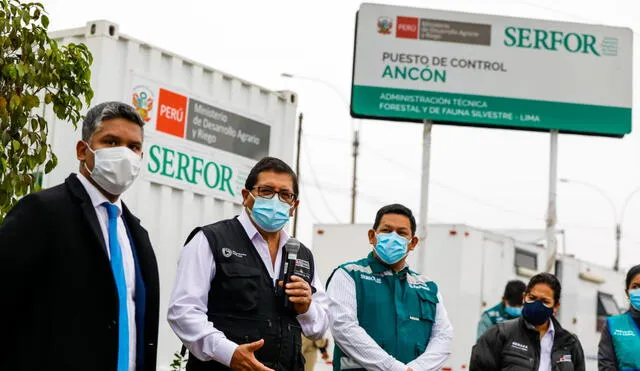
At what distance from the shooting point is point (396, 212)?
6746mm

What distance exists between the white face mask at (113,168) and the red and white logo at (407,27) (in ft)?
35.6

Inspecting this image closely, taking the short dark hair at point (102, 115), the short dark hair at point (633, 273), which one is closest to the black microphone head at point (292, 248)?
the short dark hair at point (102, 115)

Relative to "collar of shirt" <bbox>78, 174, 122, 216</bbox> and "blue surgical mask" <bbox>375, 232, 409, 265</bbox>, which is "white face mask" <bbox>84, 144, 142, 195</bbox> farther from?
"blue surgical mask" <bbox>375, 232, 409, 265</bbox>

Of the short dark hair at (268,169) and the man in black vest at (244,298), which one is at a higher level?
the short dark hair at (268,169)

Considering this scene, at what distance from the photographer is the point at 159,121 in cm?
930

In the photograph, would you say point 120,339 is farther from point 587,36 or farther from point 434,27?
point 587,36

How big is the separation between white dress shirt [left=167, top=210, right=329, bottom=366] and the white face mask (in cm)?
96

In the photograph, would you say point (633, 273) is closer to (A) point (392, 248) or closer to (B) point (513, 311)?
(A) point (392, 248)

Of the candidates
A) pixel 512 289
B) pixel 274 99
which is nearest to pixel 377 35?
pixel 274 99

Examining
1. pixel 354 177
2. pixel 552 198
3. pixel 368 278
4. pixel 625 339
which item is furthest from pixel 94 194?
pixel 354 177

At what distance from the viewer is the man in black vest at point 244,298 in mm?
4777

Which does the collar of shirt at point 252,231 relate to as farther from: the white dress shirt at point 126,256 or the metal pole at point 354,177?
the metal pole at point 354,177

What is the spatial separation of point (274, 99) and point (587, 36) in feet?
20.7

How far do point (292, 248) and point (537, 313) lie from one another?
273cm
